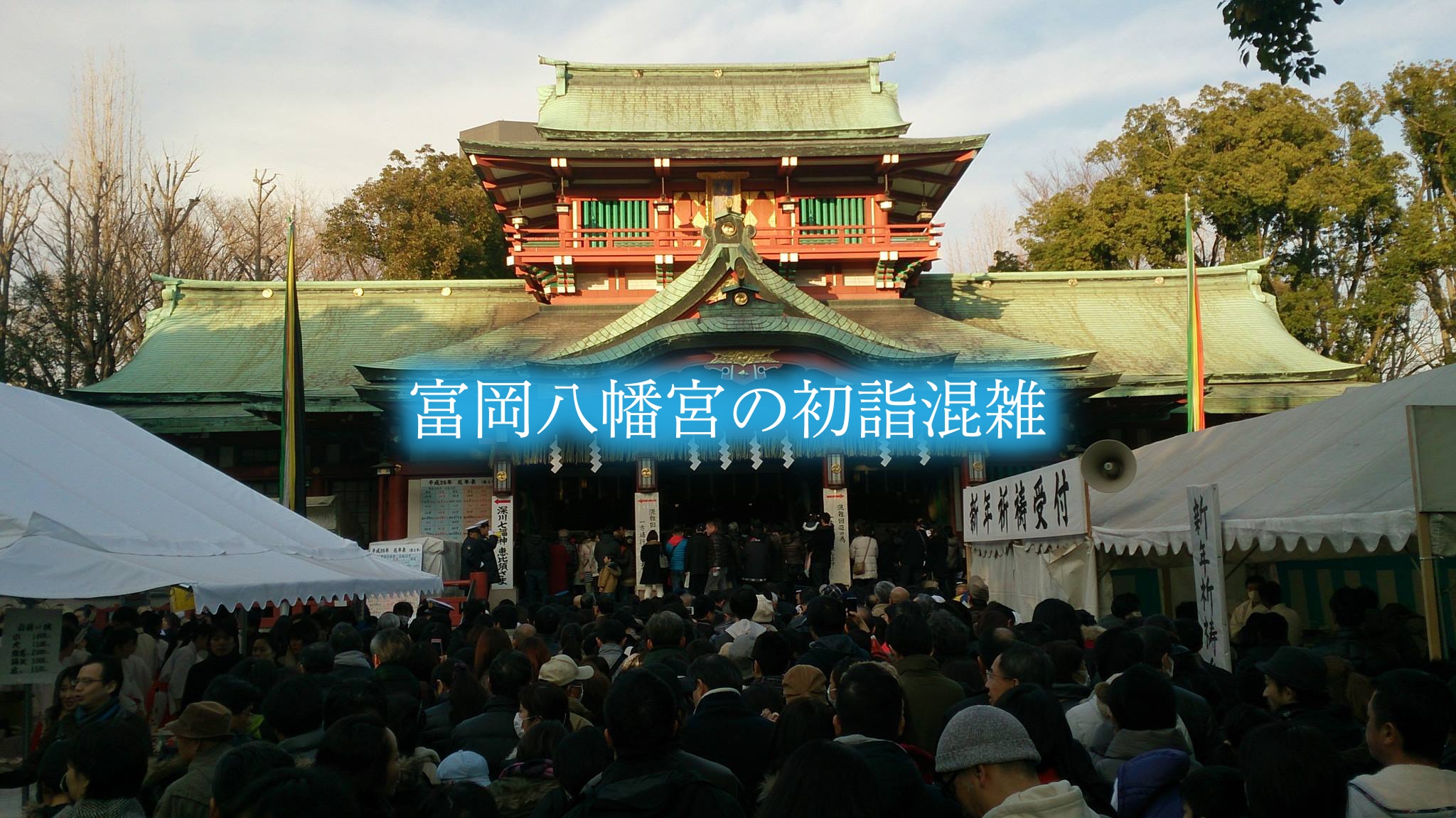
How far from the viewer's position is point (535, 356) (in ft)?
77.1

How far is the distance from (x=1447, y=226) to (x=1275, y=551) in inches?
1093

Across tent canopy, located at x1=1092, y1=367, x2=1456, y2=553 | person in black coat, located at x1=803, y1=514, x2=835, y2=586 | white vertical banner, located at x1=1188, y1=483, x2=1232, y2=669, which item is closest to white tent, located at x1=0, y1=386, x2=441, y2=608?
white vertical banner, located at x1=1188, y1=483, x2=1232, y2=669

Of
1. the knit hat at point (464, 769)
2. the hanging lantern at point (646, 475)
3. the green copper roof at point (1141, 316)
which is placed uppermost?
the green copper roof at point (1141, 316)

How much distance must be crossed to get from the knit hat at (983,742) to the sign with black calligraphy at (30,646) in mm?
6808

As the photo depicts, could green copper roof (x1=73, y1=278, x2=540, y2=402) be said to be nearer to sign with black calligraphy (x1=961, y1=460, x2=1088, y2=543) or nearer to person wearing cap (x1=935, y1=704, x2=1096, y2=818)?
sign with black calligraphy (x1=961, y1=460, x2=1088, y2=543)

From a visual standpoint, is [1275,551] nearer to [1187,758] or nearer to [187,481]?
[1187,758]

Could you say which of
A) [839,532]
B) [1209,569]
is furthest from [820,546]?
[1209,569]

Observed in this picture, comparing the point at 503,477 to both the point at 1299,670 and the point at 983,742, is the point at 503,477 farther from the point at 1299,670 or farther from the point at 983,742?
the point at 983,742

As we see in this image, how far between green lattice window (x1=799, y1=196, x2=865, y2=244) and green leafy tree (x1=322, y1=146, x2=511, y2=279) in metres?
13.2

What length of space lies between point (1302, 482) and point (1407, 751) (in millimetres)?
5453

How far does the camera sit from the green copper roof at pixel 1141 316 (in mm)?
27078

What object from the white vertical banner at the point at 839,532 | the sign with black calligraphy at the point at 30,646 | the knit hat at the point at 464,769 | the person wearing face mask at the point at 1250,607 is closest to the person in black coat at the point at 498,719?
the knit hat at the point at 464,769

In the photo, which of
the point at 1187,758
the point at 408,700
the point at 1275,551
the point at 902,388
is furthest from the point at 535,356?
the point at 1187,758

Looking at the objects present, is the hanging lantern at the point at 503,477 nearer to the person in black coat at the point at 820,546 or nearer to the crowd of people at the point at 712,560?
the crowd of people at the point at 712,560
